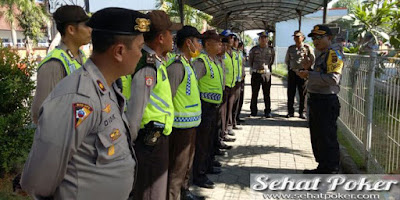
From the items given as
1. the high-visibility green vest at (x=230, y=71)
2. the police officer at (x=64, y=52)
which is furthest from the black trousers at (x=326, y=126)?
the police officer at (x=64, y=52)

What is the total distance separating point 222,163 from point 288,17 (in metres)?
8.24

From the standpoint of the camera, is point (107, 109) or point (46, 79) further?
point (46, 79)

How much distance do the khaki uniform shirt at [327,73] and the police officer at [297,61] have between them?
120 inches

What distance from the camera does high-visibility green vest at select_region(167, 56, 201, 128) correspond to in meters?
3.10

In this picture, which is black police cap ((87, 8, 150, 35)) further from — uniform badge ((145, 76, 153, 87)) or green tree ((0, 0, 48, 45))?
green tree ((0, 0, 48, 45))

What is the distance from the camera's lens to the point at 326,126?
4.19 m

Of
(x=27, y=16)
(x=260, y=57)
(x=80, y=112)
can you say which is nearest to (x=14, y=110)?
(x=80, y=112)

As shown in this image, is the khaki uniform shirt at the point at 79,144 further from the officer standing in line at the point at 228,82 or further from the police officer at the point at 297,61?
the police officer at the point at 297,61

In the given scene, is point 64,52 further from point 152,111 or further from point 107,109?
point 107,109

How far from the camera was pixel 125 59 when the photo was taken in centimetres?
154

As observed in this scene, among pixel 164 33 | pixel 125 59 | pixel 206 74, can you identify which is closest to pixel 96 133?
pixel 125 59

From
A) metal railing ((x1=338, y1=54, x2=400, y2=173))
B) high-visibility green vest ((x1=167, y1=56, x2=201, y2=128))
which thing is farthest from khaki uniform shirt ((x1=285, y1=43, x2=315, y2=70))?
high-visibility green vest ((x1=167, y1=56, x2=201, y2=128))

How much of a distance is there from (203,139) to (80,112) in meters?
2.75

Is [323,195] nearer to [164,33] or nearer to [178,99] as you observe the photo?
[178,99]
